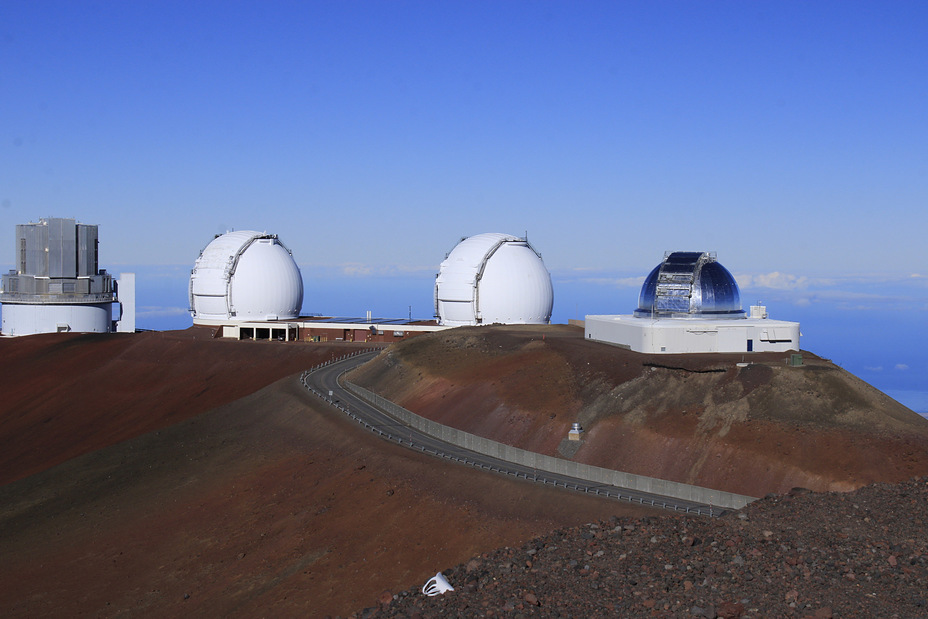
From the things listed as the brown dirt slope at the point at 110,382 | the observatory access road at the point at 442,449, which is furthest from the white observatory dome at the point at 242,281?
the observatory access road at the point at 442,449

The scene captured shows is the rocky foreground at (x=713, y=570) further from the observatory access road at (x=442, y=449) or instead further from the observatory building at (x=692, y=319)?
the observatory building at (x=692, y=319)

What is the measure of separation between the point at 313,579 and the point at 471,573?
5.79m

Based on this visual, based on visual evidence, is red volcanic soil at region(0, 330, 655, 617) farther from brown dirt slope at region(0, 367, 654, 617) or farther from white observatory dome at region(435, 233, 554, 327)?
white observatory dome at region(435, 233, 554, 327)

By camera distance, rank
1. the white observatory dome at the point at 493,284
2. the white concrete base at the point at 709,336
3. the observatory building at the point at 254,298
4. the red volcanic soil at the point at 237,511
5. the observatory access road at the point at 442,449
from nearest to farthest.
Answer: the red volcanic soil at the point at 237,511 → the observatory access road at the point at 442,449 → the white concrete base at the point at 709,336 → the white observatory dome at the point at 493,284 → the observatory building at the point at 254,298

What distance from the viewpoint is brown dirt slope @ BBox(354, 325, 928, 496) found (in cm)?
2423

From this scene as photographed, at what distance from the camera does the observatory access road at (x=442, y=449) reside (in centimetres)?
2375

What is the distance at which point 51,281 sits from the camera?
6372 cm

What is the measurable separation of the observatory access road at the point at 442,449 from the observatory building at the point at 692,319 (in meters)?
9.80

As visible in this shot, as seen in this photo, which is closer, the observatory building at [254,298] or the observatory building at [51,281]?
the observatory building at [254,298]

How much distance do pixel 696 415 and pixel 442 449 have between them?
8.43m

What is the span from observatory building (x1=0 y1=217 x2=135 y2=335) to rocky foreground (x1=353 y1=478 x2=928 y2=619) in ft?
174

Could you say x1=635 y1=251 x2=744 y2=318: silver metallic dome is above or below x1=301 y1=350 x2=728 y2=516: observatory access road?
above

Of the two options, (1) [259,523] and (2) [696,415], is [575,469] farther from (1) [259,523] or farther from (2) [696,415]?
(1) [259,523]

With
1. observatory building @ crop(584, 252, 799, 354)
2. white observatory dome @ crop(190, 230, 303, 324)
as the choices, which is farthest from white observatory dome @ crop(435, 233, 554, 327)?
observatory building @ crop(584, 252, 799, 354)
